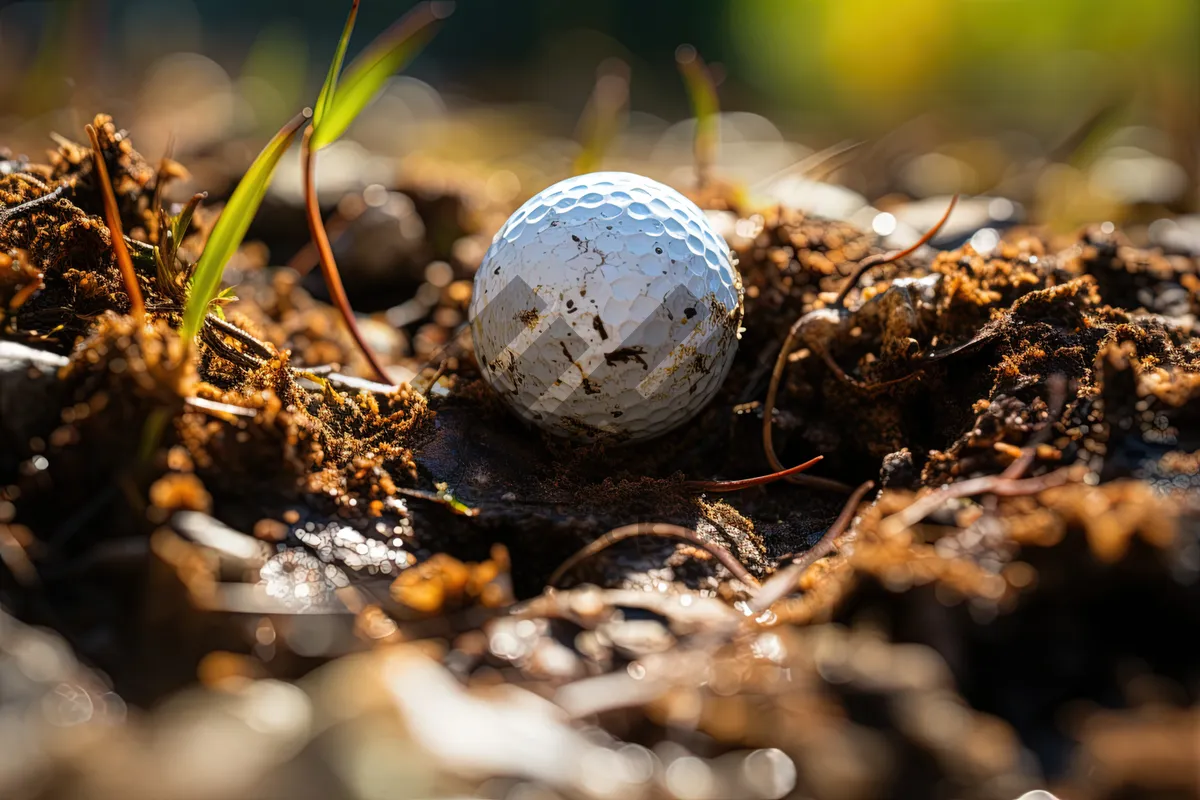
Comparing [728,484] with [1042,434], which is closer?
[1042,434]

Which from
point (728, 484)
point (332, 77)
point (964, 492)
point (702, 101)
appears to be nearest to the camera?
point (964, 492)

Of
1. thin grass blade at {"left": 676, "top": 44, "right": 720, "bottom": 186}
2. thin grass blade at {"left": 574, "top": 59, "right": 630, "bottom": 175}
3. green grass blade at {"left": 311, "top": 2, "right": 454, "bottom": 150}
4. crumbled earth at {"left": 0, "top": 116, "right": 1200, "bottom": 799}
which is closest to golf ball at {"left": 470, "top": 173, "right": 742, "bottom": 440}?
crumbled earth at {"left": 0, "top": 116, "right": 1200, "bottom": 799}

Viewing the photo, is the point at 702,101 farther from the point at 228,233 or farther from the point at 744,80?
the point at 744,80

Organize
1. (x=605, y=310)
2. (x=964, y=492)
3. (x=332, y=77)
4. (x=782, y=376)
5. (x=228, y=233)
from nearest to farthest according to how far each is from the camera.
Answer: (x=964, y=492) < (x=228, y=233) < (x=332, y=77) < (x=605, y=310) < (x=782, y=376)

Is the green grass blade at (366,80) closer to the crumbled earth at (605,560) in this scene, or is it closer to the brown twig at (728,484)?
the crumbled earth at (605,560)

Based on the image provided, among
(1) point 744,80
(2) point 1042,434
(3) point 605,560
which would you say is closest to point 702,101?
(2) point 1042,434

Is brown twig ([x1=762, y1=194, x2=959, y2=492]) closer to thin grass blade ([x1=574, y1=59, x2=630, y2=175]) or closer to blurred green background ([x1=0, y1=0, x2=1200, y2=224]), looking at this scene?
thin grass blade ([x1=574, y1=59, x2=630, y2=175])
